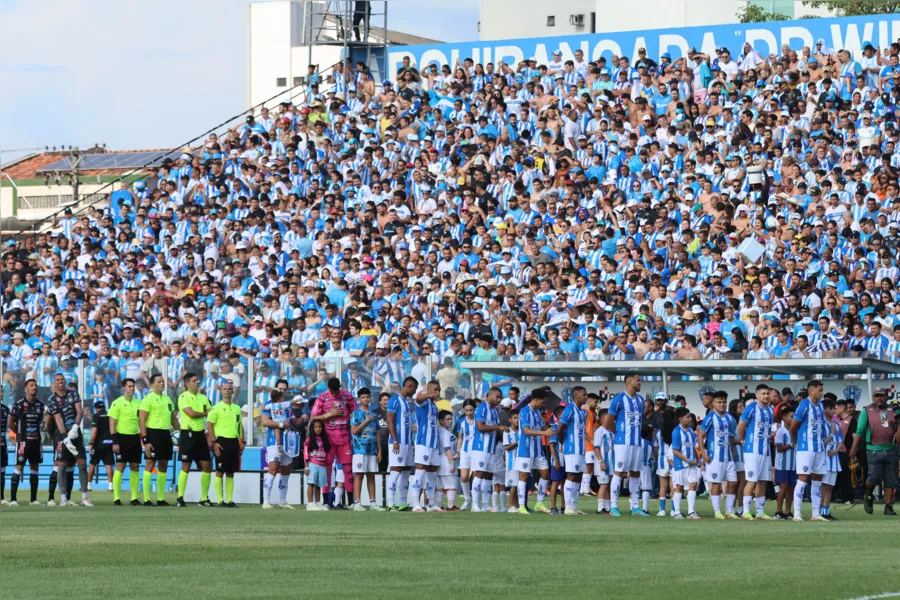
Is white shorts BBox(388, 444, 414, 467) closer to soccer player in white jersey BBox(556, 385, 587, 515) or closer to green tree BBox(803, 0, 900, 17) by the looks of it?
soccer player in white jersey BBox(556, 385, 587, 515)

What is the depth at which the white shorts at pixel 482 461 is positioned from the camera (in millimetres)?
23219

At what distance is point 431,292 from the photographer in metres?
32.7

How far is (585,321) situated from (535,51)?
12.9 m

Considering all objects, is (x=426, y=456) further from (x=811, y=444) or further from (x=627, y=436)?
(x=811, y=444)

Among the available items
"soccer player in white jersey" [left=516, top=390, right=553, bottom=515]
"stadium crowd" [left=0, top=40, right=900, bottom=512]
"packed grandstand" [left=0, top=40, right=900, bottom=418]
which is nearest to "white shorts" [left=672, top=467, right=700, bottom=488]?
"soccer player in white jersey" [left=516, top=390, right=553, bottom=515]

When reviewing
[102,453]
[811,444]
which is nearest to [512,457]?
[811,444]

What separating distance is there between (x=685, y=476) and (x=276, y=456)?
6.18m

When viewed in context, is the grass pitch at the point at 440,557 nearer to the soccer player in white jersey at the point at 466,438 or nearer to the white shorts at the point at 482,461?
the white shorts at the point at 482,461

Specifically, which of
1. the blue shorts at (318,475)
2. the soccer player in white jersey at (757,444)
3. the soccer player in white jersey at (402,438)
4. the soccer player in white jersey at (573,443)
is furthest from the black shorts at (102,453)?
the soccer player in white jersey at (757,444)

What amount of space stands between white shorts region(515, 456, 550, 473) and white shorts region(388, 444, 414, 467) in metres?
1.68

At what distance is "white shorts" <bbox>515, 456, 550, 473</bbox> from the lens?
22781 mm

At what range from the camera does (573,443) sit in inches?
877

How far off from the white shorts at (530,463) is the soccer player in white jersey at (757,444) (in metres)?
2.73

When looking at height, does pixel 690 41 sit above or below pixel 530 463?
above
